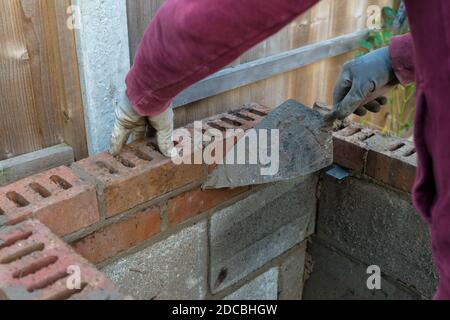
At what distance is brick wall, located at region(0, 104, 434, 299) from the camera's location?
1.55m

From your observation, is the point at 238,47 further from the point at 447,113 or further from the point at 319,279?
the point at 319,279

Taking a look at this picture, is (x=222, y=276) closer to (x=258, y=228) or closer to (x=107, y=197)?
(x=258, y=228)

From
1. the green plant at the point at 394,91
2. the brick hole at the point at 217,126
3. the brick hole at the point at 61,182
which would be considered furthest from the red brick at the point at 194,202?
the green plant at the point at 394,91

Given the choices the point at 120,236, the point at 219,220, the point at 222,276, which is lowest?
the point at 222,276

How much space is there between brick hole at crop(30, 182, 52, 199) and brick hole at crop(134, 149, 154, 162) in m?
0.30

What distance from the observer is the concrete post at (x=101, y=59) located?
1543mm

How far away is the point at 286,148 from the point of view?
185cm

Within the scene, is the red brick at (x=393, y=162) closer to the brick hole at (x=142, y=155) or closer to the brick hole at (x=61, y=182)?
the brick hole at (x=142, y=155)

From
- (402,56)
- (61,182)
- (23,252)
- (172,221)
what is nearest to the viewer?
(23,252)

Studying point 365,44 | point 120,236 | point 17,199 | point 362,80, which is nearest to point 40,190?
point 17,199

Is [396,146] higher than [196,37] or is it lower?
lower

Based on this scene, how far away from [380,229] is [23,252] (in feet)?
4.36

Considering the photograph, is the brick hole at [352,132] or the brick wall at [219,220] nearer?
the brick wall at [219,220]
